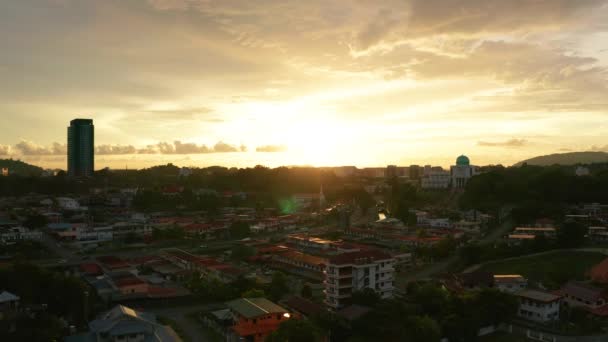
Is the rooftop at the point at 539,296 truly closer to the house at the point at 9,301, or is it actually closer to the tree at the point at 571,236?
the tree at the point at 571,236

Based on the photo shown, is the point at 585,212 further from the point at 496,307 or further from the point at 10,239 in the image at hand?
the point at 10,239

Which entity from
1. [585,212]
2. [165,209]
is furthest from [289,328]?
[165,209]

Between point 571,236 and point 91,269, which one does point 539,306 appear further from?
point 91,269

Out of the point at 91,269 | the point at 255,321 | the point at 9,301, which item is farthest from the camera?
the point at 91,269

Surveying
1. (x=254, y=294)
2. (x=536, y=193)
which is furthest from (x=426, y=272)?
(x=536, y=193)

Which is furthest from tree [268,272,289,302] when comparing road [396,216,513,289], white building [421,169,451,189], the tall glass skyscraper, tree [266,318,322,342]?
the tall glass skyscraper

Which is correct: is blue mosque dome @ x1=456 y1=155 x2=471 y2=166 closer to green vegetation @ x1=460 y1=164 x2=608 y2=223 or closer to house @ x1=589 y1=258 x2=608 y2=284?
green vegetation @ x1=460 y1=164 x2=608 y2=223

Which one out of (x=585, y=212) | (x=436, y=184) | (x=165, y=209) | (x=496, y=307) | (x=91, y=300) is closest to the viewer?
(x=496, y=307)

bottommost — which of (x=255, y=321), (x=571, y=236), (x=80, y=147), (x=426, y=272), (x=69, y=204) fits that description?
(x=426, y=272)
